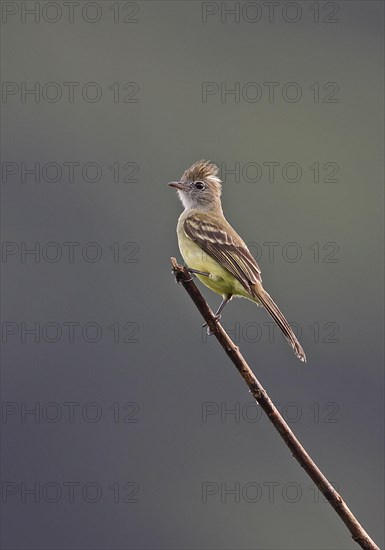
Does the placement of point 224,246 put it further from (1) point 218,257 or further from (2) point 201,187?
(2) point 201,187

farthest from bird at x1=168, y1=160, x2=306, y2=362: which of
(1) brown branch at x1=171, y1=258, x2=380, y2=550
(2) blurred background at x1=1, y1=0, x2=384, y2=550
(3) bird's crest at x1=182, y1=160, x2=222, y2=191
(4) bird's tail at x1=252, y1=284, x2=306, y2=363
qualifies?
(2) blurred background at x1=1, y1=0, x2=384, y2=550

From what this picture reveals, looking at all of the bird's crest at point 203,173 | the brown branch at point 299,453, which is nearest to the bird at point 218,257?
the bird's crest at point 203,173

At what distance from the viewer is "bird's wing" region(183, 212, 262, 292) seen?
8.77m

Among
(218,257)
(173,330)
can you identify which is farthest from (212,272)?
(173,330)

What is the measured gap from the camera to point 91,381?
43.9 meters

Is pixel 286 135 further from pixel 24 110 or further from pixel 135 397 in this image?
pixel 135 397

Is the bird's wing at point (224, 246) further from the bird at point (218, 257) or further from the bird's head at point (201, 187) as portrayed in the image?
the bird's head at point (201, 187)

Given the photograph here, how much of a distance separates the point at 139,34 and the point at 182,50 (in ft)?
17.4

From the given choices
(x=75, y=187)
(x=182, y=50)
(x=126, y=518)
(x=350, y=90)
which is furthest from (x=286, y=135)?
(x=126, y=518)

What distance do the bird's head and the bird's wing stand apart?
0.66 meters

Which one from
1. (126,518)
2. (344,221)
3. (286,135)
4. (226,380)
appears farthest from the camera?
(286,135)

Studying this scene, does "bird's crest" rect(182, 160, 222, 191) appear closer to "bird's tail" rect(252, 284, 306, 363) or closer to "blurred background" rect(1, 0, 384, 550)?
"bird's tail" rect(252, 284, 306, 363)

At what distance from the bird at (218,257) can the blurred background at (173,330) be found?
15.5 m

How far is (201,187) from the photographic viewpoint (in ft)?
35.6
